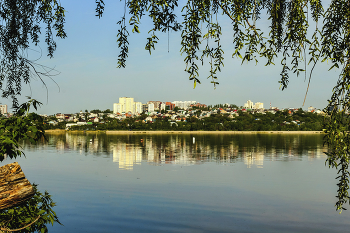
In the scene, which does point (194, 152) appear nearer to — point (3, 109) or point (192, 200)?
point (192, 200)

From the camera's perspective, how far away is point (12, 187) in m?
4.19

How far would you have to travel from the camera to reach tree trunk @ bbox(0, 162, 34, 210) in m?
4.15

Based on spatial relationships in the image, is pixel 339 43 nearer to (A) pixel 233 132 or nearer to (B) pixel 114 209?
(B) pixel 114 209

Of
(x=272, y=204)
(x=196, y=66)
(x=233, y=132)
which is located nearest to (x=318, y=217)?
(x=272, y=204)

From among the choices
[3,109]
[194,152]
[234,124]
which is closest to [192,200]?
[3,109]

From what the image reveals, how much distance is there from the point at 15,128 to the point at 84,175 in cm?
2272

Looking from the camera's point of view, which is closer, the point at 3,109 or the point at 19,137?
the point at 19,137

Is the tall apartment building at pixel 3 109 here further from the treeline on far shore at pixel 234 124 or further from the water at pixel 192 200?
the treeline on far shore at pixel 234 124

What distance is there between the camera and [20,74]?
5.82 meters

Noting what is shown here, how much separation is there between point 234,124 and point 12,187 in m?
139

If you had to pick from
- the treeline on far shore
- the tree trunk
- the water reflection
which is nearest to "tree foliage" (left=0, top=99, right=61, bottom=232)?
the tree trunk

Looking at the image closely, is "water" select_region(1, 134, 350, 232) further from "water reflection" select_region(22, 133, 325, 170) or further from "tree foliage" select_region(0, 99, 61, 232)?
"tree foliage" select_region(0, 99, 61, 232)

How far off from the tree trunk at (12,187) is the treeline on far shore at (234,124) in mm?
136003

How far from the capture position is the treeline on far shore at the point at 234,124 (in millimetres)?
135875
